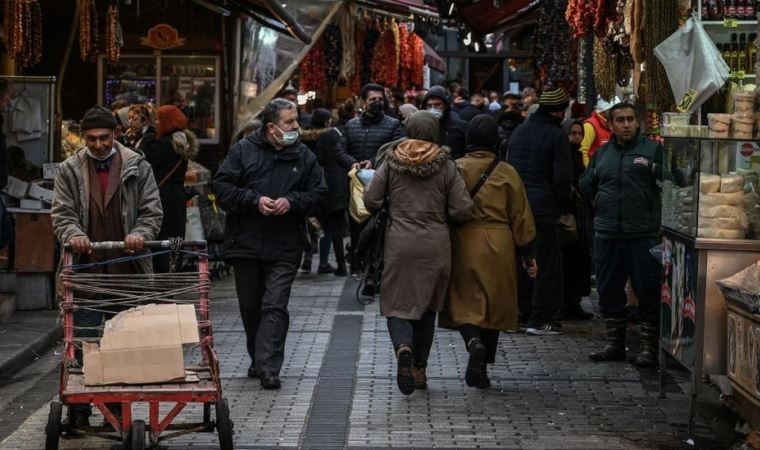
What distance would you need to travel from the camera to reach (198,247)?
7961 mm

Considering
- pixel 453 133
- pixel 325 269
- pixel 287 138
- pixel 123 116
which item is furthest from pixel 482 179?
pixel 325 269

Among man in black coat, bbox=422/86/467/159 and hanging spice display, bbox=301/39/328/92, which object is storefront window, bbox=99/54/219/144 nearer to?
hanging spice display, bbox=301/39/328/92

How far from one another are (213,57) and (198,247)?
11.2 metres

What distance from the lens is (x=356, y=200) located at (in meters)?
15.3

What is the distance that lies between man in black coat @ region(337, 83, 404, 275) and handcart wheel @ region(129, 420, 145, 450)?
332 inches

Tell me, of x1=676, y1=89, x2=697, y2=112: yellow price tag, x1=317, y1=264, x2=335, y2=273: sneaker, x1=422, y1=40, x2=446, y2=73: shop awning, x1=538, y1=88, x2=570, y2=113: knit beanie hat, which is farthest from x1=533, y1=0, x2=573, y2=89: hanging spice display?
x1=422, y1=40, x2=446, y2=73: shop awning

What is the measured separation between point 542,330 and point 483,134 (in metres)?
3.01

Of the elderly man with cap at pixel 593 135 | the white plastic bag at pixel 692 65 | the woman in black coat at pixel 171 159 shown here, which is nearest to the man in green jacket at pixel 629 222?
the white plastic bag at pixel 692 65

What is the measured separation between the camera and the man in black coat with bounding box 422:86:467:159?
44.9ft

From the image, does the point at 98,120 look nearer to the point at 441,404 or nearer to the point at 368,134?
the point at 441,404

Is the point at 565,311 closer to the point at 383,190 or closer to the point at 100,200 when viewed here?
the point at 383,190

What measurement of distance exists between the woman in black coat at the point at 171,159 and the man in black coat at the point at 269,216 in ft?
8.67

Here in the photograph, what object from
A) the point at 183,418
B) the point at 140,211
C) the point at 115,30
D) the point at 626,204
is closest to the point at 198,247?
the point at 140,211

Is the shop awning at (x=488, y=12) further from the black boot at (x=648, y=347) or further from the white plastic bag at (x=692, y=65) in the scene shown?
the black boot at (x=648, y=347)
